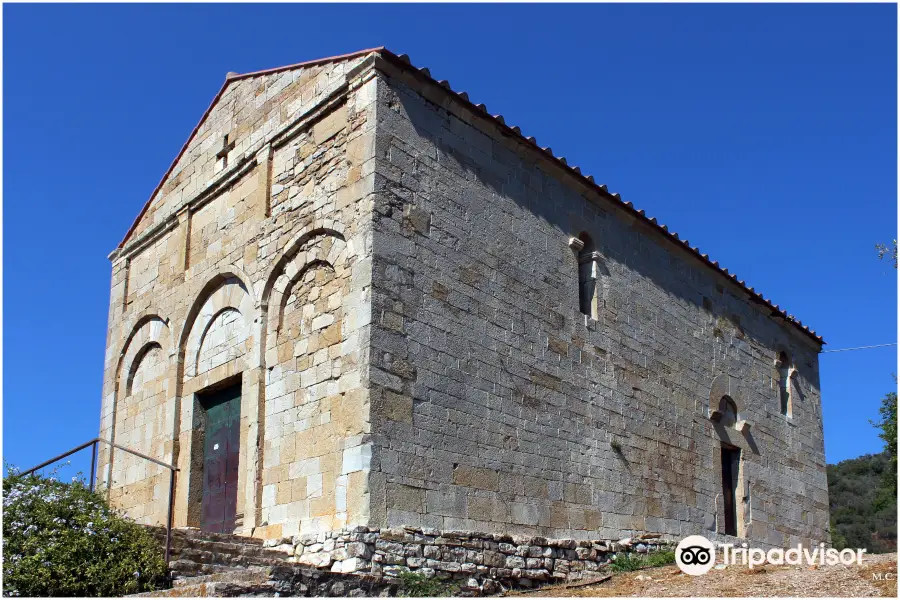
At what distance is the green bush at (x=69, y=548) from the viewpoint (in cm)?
934

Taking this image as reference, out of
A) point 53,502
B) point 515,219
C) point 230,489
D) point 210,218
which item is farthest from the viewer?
point 210,218

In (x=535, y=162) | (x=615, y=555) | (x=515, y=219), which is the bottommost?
(x=615, y=555)

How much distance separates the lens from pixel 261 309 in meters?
12.3

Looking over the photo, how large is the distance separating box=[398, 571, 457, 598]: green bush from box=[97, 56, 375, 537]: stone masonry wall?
0.74 metres

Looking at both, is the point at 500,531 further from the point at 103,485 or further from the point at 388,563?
the point at 103,485

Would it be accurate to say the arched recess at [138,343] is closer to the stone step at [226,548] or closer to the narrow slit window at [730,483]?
the stone step at [226,548]

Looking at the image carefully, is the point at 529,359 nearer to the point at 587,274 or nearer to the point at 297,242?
the point at 587,274

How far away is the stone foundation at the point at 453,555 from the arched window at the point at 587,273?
10.6 ft

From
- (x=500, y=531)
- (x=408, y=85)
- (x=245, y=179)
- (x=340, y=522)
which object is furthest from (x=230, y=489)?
(x=408, y=85)

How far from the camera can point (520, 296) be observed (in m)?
12.7

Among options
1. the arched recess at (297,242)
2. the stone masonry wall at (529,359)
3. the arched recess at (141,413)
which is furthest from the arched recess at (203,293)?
the stone masonry wall at (529,359)

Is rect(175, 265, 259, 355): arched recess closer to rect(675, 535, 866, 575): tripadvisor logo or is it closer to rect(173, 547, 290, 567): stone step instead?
rect(173, 547, 290, 567): stone step

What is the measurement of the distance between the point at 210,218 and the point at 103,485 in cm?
415

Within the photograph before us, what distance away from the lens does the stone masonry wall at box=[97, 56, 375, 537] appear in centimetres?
1091
